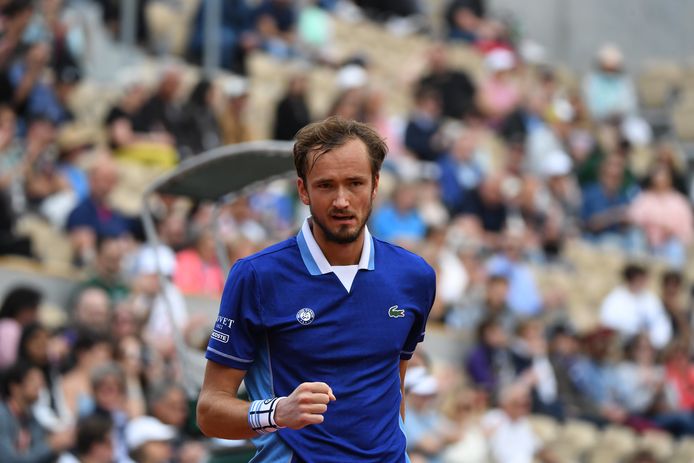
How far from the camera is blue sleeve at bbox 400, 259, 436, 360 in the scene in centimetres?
566

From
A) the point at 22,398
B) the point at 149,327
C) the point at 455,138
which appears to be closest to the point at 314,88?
the point at 455,138

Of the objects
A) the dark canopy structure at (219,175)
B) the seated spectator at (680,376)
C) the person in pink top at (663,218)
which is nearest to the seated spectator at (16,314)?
the dark canopy structure at (219,175)

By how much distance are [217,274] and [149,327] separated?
1.57m

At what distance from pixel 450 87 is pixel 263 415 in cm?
1672

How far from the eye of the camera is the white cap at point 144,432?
10.6m

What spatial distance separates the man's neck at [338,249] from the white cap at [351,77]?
12.8 meters

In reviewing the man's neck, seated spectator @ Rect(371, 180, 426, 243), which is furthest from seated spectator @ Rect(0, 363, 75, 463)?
A: seated spectator @ Rect(371, 180, 426, 243)

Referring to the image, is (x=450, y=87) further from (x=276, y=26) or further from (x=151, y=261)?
(x=151, y=261)

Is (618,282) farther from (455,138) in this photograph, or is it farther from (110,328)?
(110,328)

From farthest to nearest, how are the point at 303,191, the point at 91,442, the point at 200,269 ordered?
1. the point at 200,269
2. the point at 91,442
3. the point at 303,191

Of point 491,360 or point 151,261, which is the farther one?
point 491,360

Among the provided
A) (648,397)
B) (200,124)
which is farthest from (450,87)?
(648,397)

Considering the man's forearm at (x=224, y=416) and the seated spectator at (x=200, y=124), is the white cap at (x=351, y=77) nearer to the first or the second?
the seated spectator at (x=200, y=124)

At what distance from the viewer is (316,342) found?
535 centimetres
